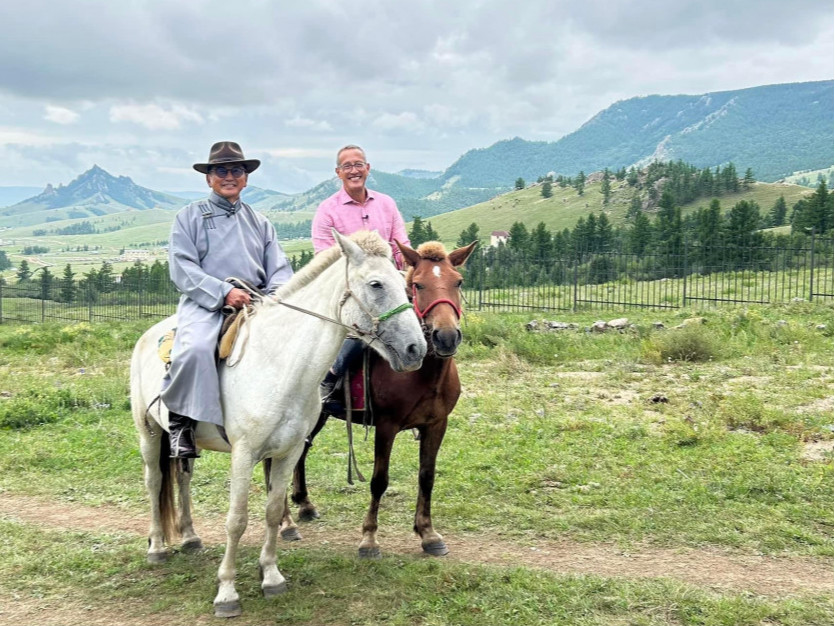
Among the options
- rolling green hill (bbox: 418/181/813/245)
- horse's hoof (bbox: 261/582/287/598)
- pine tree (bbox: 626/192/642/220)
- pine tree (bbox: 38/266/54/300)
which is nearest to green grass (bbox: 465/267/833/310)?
horse's hoof (bbox: 261/582/287/598)


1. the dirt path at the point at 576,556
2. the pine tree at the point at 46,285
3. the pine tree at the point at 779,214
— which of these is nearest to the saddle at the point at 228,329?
the dirt path at the point at 576,556

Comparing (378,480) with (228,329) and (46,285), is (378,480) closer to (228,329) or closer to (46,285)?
(228,329)

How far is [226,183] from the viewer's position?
4.95m

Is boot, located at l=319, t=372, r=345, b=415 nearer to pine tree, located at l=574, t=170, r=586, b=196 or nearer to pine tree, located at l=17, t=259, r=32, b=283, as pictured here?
pine tree, located at l=17, t=259, r=32, b=283

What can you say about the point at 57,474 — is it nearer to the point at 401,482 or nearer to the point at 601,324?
the point at 401,482

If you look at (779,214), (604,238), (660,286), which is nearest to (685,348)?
(660,286)

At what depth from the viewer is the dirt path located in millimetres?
4637

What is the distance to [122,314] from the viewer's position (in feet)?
110

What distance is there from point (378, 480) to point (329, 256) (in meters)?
1.95

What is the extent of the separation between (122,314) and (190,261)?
31.8m

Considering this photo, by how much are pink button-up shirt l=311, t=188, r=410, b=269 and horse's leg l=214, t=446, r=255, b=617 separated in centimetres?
193

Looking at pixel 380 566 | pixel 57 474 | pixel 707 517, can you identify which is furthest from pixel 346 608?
pixel 57 474

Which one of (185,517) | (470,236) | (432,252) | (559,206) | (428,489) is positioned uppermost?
(559,206)

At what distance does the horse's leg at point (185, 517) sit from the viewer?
5352 millimetres
